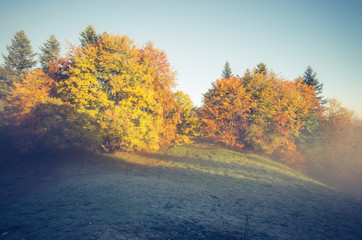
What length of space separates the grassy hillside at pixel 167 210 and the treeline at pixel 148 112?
17.8 feet

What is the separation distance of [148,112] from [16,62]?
39.6 meters

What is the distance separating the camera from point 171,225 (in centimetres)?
556

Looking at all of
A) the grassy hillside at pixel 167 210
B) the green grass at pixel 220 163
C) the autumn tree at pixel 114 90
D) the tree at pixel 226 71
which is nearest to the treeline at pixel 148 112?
the autumn tree at pixel 114 90

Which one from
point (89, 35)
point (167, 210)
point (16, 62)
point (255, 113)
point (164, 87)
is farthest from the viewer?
point (16, 62)

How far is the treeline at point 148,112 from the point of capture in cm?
1719

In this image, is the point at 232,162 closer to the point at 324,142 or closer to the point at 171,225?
the point at 171,225

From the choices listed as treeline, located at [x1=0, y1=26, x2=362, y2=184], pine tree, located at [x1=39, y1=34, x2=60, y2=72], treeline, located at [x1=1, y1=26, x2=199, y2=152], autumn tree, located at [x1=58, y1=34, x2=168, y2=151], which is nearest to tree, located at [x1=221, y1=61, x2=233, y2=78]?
treeline, located at [x1=0, y1=26, x2=362, y2=184]

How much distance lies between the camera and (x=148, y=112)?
2072 cm

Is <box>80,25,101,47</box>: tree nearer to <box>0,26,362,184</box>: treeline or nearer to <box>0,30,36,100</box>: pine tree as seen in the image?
<box>0,26,362,184</box>: treeline

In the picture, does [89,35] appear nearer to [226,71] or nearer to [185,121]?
[185,121]

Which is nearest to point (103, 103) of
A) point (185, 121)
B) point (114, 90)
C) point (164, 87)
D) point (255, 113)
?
point (114, 90)

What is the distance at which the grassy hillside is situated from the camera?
523cm

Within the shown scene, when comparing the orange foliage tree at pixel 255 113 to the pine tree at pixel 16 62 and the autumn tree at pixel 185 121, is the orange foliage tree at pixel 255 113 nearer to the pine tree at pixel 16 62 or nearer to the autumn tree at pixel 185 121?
the autumn tree at pixel 185 121

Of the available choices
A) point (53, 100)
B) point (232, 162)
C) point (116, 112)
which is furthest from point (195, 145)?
point (53, 100)
